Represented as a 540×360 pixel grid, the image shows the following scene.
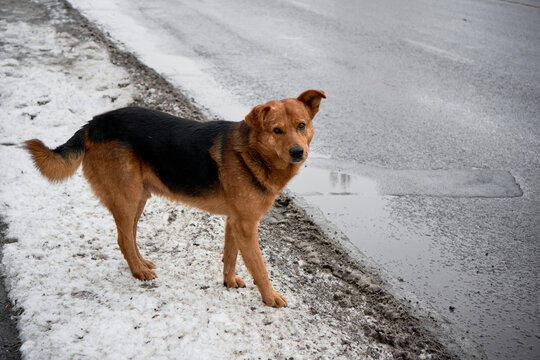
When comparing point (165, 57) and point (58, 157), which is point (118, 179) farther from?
point (165, 57)

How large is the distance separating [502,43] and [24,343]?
35.4ft

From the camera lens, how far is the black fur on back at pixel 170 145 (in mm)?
3180

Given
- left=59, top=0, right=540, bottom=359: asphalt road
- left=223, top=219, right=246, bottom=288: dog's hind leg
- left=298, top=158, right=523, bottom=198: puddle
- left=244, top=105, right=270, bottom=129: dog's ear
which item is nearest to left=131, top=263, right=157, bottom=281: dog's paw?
left=223, top=219, right=246, bottom=288: dog's hind leg

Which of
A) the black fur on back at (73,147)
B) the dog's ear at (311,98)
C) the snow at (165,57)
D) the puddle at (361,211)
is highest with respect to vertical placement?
the dog's ear at (311,98)

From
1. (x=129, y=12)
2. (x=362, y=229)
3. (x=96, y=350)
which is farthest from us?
(x=129, y=12)

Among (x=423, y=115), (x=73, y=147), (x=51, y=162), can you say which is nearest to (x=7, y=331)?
(x=51, y=162)

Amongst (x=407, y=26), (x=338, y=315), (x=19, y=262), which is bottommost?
(x=19, y=262)

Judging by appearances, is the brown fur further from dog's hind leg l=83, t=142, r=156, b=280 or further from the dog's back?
dog's hind leg l=83, t=142, r=156, b=280

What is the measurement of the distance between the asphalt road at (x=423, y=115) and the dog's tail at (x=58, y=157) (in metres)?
2.38

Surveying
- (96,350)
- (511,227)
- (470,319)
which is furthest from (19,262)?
(511,227)

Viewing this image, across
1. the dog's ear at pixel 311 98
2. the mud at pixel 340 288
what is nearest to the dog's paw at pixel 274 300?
the mud at pixel 340 288

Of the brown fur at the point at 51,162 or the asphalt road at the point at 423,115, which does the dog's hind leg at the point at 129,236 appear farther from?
the asphalt road at the point at 423,115

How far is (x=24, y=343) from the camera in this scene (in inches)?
110

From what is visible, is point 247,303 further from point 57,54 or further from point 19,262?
point 57,54
